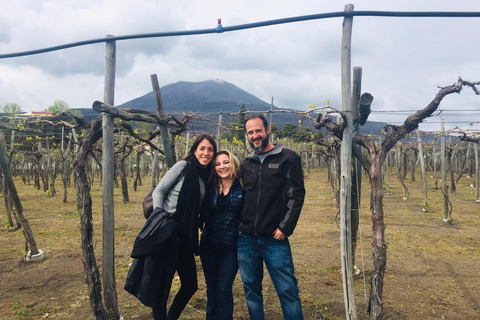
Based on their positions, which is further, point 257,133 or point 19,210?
point 19,210

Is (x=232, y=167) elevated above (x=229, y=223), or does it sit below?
above

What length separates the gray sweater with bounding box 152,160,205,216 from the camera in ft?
8.34

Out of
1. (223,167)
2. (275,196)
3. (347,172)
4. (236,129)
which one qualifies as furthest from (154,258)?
(236,129)

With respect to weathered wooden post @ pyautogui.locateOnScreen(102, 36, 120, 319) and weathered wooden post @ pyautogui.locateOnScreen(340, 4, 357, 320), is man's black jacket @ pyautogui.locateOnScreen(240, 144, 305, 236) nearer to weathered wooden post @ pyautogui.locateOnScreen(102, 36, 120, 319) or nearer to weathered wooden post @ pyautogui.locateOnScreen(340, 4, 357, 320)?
weathered wooden post @ pyautogui.locateOnScreen(340, 4, 357, 320)

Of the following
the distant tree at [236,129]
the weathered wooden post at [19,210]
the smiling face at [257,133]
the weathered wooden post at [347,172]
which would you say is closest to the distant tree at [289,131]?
the distant tree at [236,129]

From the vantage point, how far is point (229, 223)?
260cm

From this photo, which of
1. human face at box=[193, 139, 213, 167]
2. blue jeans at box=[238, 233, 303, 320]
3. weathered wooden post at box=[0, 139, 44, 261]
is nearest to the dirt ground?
weathered wooden post at box=[0, 139, 44, 261]

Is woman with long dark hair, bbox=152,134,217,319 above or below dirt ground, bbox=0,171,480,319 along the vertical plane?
above

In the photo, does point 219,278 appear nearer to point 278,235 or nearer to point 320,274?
point 278,235

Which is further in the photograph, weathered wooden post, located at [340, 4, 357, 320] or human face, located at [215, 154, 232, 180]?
human face, located at [215, 154, 232, 180]

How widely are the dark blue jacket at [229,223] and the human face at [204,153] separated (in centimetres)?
30

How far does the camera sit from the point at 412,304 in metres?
3.62

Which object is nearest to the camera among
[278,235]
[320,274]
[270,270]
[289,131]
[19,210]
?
[278,235]

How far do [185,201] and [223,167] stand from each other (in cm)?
41
